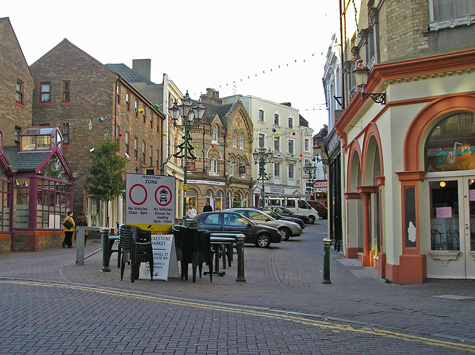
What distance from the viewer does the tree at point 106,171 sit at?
29.2 meters

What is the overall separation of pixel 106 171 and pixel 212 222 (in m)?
9.95

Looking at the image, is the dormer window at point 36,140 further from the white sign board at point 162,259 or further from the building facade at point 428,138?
the building facade at point 428,138

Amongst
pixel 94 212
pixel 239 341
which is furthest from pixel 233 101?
pixel 239 341

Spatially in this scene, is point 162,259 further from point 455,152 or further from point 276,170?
point 276,170

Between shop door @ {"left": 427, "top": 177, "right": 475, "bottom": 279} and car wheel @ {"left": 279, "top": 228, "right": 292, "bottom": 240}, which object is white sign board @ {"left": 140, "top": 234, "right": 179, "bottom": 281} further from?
car wheel @ {"left": 279, "top": 228, "right": 292, "bottom": 240}

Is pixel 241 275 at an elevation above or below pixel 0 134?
below

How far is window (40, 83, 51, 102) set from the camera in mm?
33312

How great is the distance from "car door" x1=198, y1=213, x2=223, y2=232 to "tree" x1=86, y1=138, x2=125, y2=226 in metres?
9.52

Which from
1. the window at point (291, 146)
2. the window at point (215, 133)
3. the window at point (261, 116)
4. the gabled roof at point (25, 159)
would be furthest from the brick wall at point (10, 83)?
the window at point (291, 146)

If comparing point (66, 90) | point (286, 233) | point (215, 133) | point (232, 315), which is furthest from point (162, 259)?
point (215, 133)

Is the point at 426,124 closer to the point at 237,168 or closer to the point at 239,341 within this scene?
the point at 239,341

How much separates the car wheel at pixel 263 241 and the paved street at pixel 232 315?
324 inches

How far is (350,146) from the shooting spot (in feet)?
56.6

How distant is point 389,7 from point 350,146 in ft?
19.3
